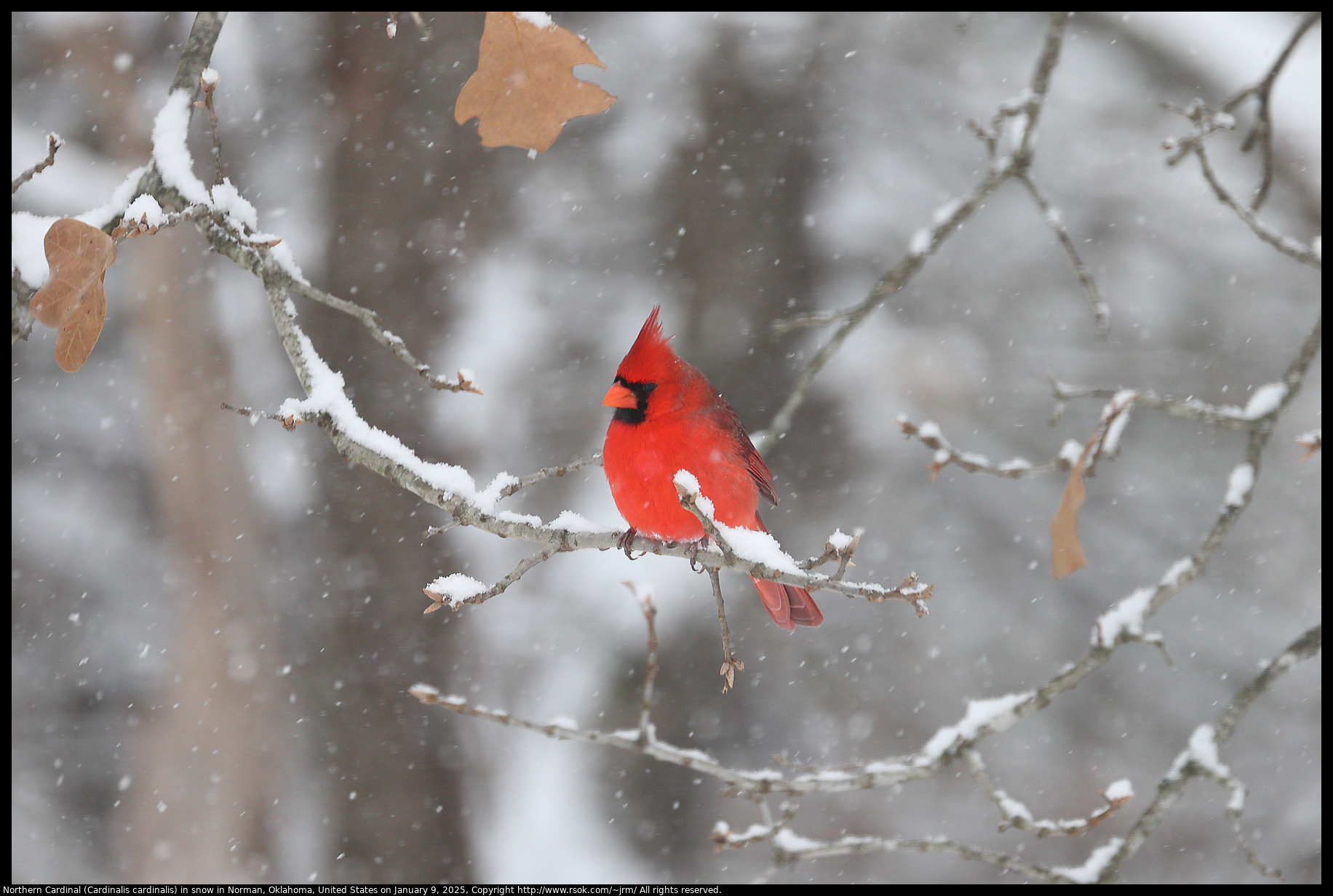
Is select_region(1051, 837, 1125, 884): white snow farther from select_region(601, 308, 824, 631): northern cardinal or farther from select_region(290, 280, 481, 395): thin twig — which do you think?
select_region(290, 280, 481, 395): thin twig

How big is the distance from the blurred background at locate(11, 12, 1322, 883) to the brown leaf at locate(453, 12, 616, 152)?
3.30 m

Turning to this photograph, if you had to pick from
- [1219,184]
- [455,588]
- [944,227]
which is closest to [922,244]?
[944,227]

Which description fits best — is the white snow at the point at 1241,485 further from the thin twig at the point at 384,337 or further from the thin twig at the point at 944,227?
the thin twig at the point at 384,337

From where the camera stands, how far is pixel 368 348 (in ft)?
14.3

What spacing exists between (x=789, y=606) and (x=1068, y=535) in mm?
791

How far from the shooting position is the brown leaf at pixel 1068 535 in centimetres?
147

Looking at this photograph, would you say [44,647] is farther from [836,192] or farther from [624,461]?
[836,192]

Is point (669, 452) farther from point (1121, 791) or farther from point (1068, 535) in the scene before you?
point (1121, 791)

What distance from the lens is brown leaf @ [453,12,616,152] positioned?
124cm

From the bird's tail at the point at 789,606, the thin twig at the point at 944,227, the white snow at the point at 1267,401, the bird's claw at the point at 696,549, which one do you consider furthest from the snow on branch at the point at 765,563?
the white snow at the point at 1267,401

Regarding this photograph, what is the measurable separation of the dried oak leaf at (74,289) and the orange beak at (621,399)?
3.25 ft

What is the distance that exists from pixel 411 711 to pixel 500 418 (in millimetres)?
1569

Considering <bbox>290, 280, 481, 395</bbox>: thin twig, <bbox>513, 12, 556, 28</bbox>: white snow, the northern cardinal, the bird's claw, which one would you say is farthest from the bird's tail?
<bbox>513, 12, 556, 28</bbox>: white snow

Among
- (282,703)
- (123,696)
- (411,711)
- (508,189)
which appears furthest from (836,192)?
(123,696)
